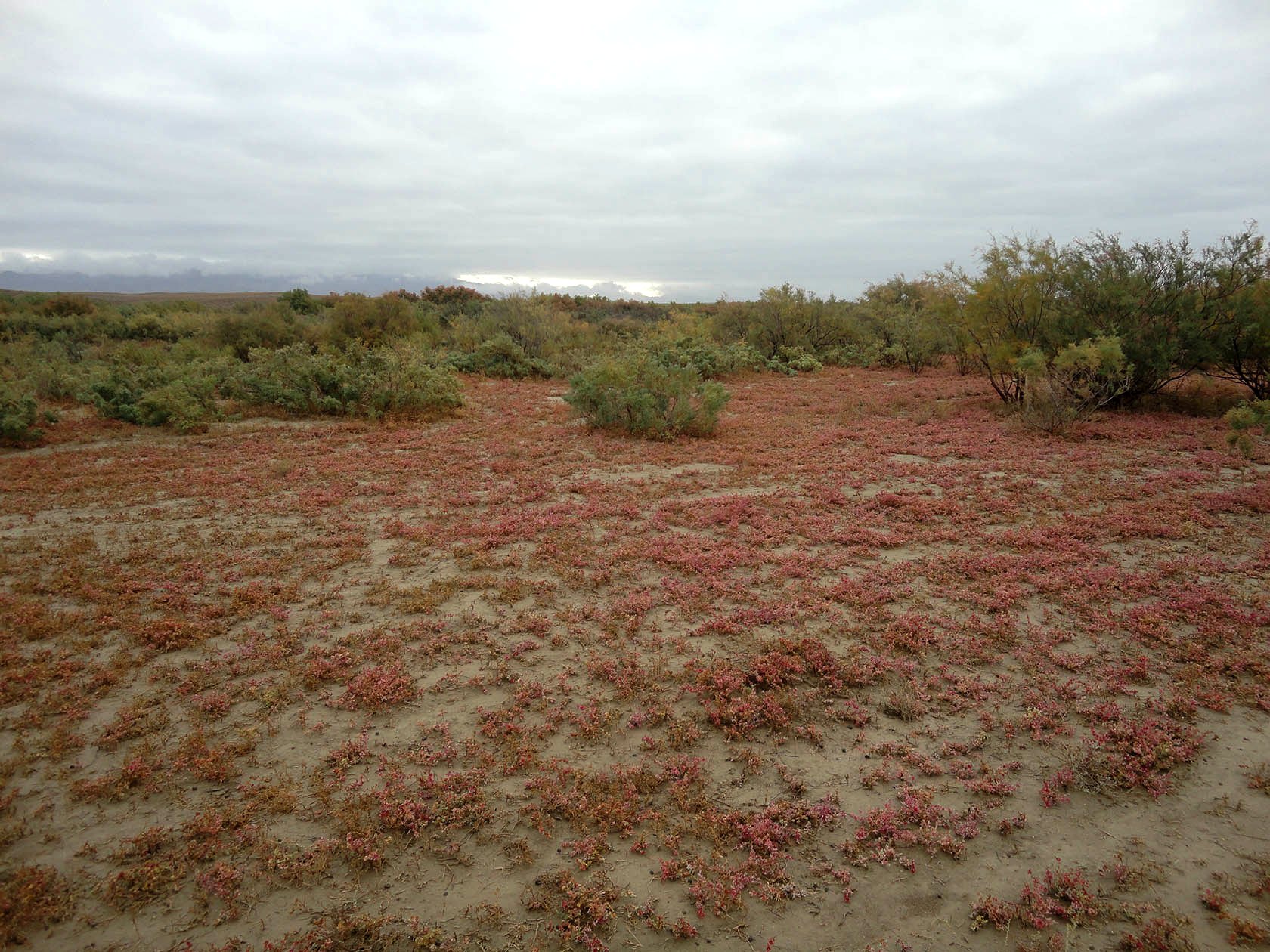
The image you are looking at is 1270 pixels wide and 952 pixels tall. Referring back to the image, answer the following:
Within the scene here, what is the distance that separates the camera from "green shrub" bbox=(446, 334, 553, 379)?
2441 centimetres

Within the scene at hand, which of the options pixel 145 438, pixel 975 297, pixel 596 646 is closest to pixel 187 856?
pixel 596 646

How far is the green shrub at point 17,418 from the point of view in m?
12.1

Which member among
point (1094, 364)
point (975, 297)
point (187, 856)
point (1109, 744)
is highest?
point (975, 297)

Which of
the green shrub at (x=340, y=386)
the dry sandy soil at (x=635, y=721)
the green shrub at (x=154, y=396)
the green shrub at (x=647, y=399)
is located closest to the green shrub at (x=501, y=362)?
the green shrub at (x=340, y=386)

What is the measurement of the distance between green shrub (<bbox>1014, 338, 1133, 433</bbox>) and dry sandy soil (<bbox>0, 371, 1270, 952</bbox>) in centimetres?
479

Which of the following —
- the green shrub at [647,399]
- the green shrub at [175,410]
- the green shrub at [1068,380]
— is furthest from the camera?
the green shrub at [647,399]

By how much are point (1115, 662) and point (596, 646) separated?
4572mm

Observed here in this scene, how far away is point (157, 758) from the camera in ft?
14.3

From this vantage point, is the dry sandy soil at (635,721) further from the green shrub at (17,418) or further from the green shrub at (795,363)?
the green shrub at (795,363)

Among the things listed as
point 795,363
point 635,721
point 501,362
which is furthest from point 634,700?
point 795,363

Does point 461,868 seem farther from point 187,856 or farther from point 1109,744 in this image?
point 1109,744

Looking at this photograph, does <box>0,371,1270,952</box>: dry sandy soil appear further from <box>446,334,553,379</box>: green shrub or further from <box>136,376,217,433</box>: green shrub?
<box>446,334,553,379</box>: green shrub

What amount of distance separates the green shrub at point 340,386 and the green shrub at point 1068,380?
1408cm

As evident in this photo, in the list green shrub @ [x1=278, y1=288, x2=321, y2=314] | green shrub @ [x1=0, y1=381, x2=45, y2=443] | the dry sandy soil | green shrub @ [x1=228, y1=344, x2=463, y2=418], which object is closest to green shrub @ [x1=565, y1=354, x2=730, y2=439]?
green shrub @ [x1=228, y1=344, x2=463, y2=418]
